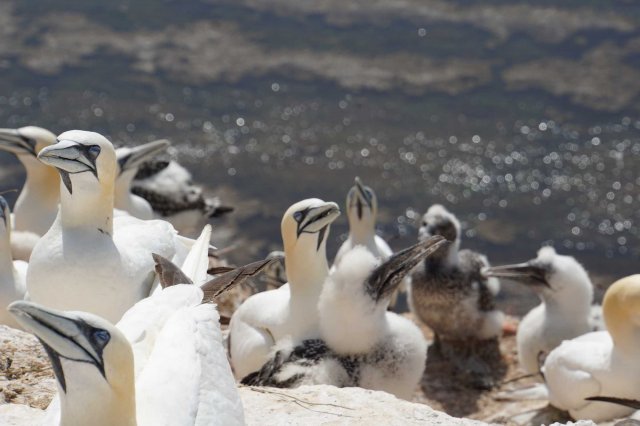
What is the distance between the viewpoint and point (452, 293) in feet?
26.5

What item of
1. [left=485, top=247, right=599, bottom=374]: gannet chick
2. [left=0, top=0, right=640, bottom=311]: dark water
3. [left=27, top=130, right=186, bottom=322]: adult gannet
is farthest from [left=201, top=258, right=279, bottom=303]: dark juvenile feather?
[left=0, top=0, right=640, bottom=311]: dark water

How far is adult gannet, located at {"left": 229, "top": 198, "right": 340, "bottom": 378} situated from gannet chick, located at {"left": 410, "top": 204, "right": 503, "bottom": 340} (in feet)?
6.48

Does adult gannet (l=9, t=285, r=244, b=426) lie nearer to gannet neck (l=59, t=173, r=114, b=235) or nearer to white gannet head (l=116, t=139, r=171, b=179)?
gannet neck (l=59, t=173, r=114, b=235)

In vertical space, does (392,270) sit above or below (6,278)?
above

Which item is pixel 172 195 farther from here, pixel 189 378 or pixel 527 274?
pixel 189 378

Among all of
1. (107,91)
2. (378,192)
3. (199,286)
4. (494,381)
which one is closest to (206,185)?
(378,192)

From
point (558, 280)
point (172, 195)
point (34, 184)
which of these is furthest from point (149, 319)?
point (172, 195)

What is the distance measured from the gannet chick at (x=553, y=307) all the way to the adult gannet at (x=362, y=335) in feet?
6.54

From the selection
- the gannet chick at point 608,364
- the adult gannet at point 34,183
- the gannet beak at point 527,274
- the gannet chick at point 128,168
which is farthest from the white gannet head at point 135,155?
the gannet chick at point 608,364

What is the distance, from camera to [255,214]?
11.6 meters

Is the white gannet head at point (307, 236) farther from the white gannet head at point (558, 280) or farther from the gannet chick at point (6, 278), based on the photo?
the white gannet head at point (558, 280)

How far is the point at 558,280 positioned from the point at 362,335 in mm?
2310

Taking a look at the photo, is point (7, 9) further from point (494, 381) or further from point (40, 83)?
point (494, 381)

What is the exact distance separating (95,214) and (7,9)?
42.0ft
